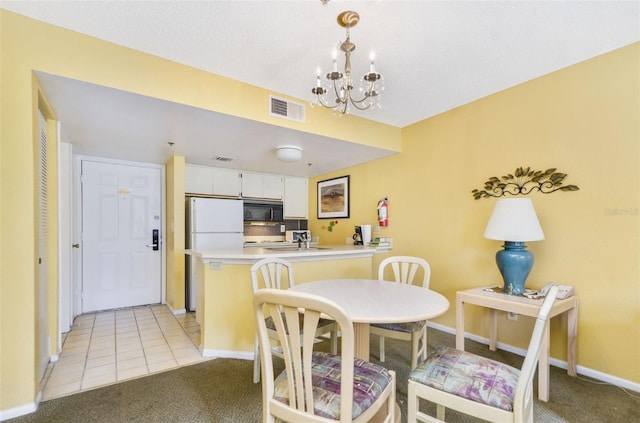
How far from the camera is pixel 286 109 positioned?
2668 mm

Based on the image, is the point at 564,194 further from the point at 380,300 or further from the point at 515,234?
the point at 380,300

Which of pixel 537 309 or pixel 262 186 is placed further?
pixel 262 186

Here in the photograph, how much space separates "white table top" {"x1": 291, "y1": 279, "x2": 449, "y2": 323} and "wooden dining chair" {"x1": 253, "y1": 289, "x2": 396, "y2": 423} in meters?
0.21

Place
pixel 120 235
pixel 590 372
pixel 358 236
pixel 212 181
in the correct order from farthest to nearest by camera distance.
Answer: pixel 212 181
pixel 120 235
pixel 358 236
pixel 590 372

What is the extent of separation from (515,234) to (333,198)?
2.92 m

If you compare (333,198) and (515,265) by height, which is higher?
(333,198)

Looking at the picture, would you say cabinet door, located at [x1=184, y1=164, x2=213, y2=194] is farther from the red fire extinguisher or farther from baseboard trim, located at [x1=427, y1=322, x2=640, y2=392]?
baseboard trim, located at [x1=427, y1=322, x2=640, y2=392]

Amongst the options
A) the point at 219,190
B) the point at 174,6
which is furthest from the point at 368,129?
the point at 219,190

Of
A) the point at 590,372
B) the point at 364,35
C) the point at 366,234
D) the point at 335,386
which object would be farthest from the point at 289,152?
the point at 590,372

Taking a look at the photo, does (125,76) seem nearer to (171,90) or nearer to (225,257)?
(171,90)

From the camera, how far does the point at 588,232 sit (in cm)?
216


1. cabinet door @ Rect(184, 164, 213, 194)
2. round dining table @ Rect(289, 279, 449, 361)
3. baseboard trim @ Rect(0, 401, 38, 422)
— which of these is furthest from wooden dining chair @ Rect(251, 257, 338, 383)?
cabinet door @ Rect(184, 164, 213, 194)

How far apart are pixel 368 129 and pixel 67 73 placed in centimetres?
261

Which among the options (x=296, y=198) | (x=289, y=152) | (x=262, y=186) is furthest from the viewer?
(x=296, y=198)
